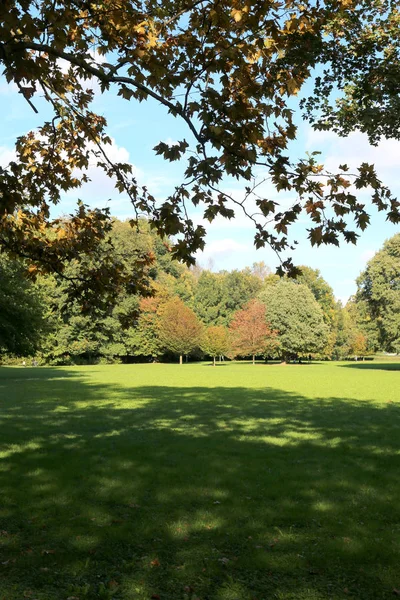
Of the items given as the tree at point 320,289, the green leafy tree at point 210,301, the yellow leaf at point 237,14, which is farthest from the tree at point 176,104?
the tree at point 320,289

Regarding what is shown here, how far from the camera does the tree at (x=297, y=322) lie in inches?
2547

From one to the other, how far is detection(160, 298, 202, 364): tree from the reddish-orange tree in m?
4.99

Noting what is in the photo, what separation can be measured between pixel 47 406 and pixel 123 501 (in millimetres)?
11654

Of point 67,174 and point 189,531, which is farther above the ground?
point 67,174

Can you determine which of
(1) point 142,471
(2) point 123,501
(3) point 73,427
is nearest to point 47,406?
(3) point 73,427

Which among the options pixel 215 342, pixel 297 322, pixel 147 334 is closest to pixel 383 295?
pixel 297 322

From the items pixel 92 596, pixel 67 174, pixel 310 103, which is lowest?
pixel 92 596

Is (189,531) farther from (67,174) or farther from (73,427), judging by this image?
(73,427)

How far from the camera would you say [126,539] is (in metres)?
5.62

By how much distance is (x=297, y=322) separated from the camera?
64750mm

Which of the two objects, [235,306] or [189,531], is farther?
[235,306]

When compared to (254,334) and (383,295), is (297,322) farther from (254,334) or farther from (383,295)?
(383,295)

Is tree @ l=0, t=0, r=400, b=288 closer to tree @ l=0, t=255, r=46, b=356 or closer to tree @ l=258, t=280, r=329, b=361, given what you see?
tree @ l=0, t=255, r=46, b=356

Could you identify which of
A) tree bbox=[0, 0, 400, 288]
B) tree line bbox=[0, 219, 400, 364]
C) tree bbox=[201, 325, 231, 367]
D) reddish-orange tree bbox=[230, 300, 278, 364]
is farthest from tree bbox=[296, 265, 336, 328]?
tree bbox=[0, 0, 400, 288]
